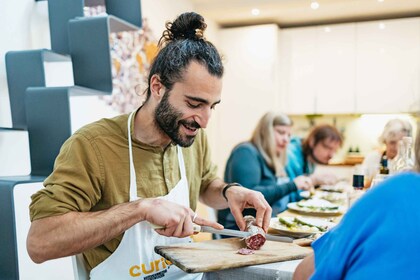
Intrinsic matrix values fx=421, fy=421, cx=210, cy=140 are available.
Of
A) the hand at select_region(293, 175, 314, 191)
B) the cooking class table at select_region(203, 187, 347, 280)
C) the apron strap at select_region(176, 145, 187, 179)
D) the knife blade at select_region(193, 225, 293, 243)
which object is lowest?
the hand at select_region(293, 175, 314, 191)

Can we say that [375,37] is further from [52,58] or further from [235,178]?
[52,58]

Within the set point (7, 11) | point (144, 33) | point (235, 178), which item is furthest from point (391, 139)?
point (7, 11)

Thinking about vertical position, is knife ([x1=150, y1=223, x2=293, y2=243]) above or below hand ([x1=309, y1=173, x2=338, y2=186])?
above

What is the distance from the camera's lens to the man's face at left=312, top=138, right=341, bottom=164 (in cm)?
347

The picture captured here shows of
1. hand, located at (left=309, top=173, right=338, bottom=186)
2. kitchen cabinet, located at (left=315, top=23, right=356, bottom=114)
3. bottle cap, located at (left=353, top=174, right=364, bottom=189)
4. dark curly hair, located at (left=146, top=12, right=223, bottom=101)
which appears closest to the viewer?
dark curly hair, located at (left=146, top=12, right=223, bottom=101)

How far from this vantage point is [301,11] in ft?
16.0

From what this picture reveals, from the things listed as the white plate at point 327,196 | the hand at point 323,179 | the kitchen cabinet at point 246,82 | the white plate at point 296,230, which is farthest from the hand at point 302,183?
the kitchen cabinet at point 246,82

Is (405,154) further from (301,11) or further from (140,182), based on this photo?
(301,11)

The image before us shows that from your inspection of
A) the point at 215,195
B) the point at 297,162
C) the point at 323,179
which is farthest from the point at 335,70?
the point at 215,195

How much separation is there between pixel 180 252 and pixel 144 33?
291 centimetres

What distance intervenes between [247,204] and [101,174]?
21.6 inches

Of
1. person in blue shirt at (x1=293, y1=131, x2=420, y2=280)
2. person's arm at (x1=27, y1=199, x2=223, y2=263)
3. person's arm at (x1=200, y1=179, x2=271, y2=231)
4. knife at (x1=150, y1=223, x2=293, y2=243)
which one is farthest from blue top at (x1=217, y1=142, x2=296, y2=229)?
person in blue shirt at (x1=293, y1=131, x2=420, y2=280)

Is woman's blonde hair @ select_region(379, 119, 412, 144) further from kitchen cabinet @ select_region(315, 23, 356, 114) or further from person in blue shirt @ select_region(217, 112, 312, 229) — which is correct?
kitchen cabinet @ select_region(315, 23, 356, 114)

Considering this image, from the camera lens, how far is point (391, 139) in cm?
327
